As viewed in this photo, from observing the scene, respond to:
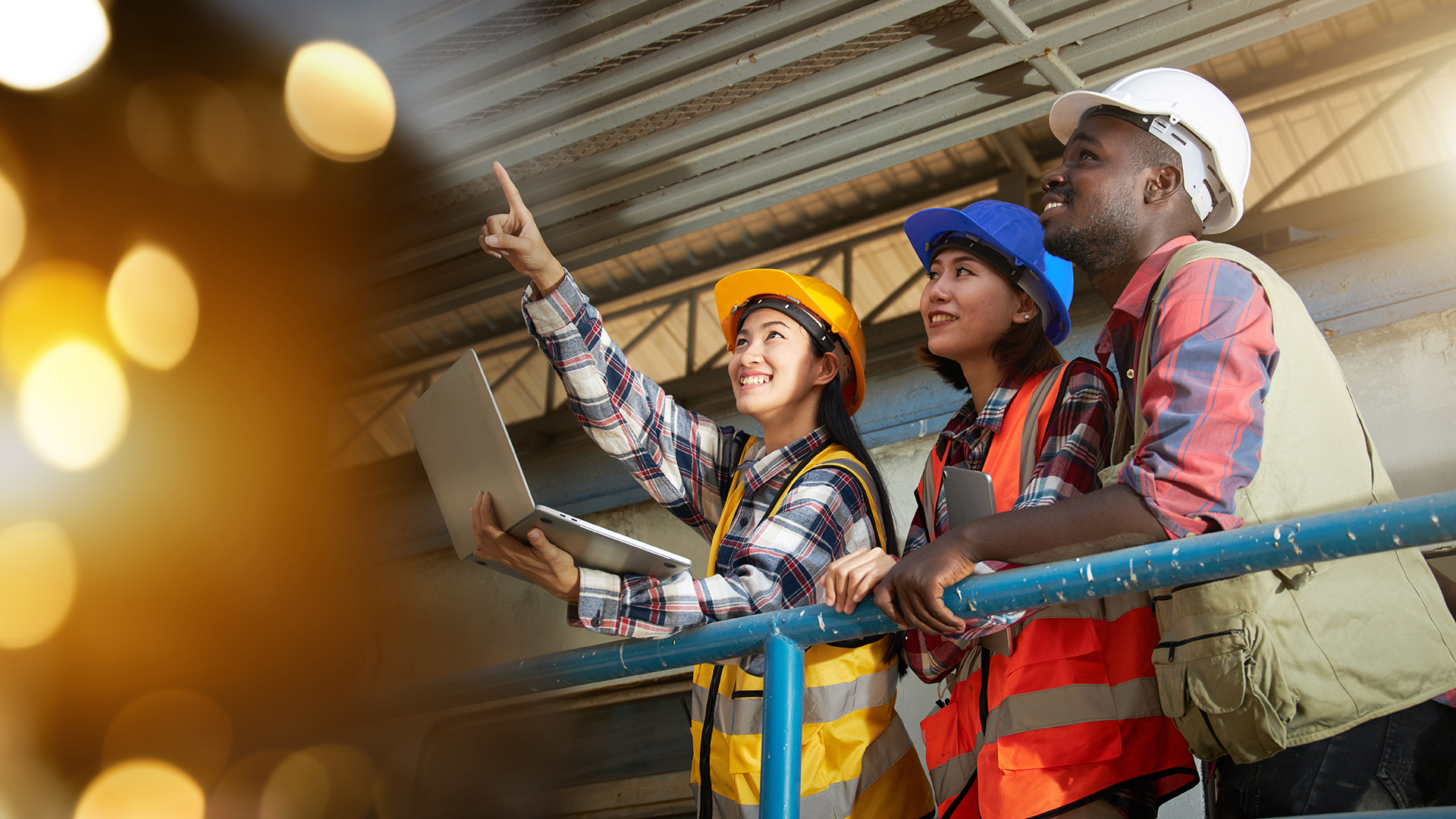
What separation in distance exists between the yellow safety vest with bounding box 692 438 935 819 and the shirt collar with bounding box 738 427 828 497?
0.56 m

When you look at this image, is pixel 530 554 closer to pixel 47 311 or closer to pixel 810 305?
pixel 810 305

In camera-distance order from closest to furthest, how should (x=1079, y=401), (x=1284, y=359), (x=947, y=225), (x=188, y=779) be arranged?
(x=1284, y=359) < (x=1079, y=401) < (x=947, y=225) < (x=188, y=779)

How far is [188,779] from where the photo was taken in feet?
14.5

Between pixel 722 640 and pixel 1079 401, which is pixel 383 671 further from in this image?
pixel 1079 401

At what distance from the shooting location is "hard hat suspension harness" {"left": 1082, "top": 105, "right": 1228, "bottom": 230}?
7.80ft

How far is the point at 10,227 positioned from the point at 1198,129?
5755 millimetres

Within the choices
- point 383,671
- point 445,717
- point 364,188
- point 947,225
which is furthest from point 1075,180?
point 383,671

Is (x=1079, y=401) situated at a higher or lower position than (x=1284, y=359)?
higher

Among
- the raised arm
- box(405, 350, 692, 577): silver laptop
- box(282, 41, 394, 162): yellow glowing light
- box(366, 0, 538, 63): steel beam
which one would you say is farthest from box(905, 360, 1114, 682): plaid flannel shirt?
box(282, 41, 394, 162): yellow glowing light

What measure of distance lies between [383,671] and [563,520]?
4.97m

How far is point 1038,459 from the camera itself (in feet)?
7.32

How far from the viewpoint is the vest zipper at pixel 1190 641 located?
1630mm

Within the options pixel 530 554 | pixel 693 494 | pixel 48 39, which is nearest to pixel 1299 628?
pixel 530 554

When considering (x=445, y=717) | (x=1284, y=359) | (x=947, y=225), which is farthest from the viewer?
(x=445, y=717)
